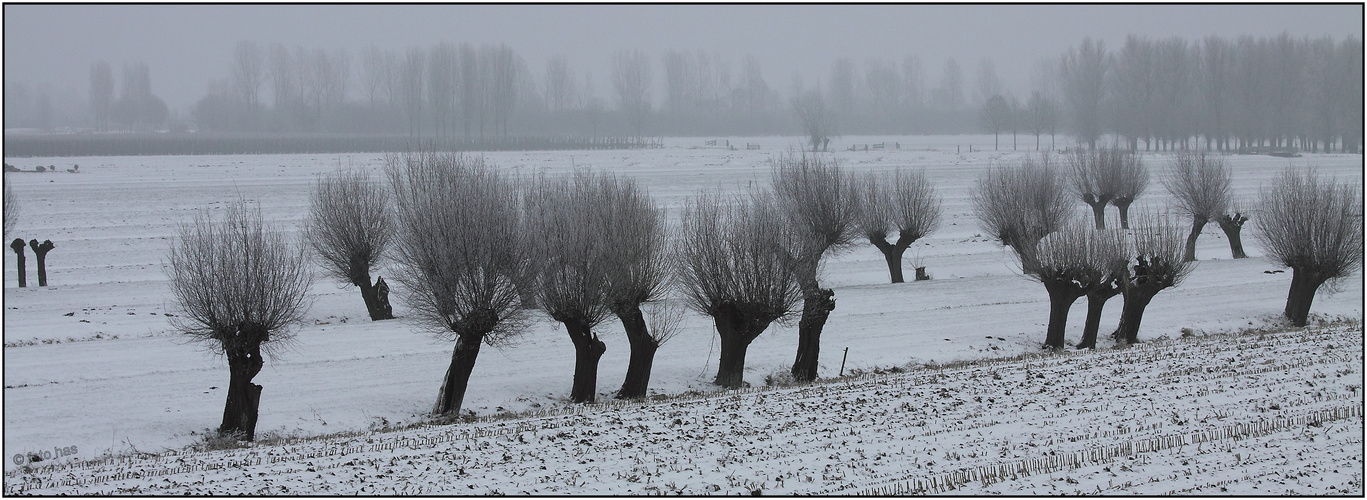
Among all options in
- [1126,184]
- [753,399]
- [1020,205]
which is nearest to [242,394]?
[753,399]

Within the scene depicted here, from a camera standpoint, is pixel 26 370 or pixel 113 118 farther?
pixel 113 118

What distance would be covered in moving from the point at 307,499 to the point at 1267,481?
12.1 metres

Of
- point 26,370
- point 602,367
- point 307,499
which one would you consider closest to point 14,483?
point 307,499

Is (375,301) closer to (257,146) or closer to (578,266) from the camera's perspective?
(578,266)

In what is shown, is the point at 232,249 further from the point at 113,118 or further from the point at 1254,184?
the point at 113,118

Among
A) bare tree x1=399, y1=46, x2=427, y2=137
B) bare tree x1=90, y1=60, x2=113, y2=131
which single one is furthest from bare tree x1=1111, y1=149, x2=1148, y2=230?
bare tree x1=90, y1=60, x2=113, y2=131

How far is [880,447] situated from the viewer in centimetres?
1655

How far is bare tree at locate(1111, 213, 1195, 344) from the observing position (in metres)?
30.0

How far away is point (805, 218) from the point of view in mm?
39125

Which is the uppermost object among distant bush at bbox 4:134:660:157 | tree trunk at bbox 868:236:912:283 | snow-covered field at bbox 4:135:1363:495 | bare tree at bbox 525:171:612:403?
distant bush at bbox 4:134:660:157

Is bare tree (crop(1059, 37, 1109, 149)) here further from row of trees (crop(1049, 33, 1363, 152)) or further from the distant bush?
the distant bush

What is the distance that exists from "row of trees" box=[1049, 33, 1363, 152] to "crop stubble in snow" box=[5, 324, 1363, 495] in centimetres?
9831

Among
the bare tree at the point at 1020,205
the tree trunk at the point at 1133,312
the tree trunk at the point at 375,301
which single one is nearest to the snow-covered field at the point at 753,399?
the tree trunk at the point at 375,301

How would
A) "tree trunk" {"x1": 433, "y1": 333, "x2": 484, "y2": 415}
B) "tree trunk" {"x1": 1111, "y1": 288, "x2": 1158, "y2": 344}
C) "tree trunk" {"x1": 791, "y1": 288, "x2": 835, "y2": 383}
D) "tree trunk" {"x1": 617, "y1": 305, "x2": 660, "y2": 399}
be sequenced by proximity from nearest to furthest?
"tree trunk" {"x1": 433, "y1": 333, "x2": 484, "y2": 415}
"tree trunk" {"x1": 617, "y1": 305, "x2": 660, "y2": 399}
"tree trunk" {"x1": 791, "y1": 288, "x2": 835, "y2": 383}
"tree trunk" {"x1": 1111, "y1": 288, "x2": 1158, "y2": 344}
